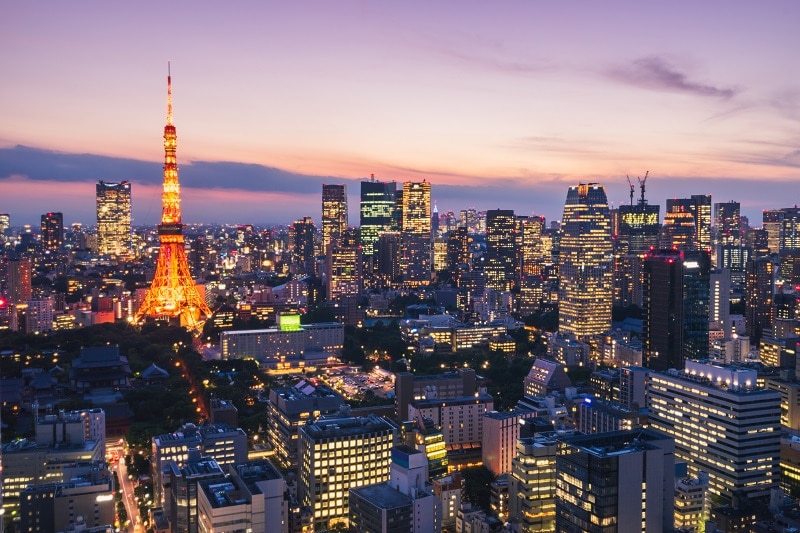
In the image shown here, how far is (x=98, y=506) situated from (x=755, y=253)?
56.1 meters

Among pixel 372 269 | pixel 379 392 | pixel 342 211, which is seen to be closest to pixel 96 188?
pixel 342 211

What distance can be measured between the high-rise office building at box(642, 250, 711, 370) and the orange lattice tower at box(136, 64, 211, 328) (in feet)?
73.1

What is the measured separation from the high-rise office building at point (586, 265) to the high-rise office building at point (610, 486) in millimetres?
28005

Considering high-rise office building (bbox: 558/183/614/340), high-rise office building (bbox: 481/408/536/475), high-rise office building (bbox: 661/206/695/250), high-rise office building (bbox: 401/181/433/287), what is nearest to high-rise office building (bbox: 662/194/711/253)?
high-rise office building (bbox: 661/206/695/250)

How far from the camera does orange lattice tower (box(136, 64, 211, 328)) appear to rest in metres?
36.7

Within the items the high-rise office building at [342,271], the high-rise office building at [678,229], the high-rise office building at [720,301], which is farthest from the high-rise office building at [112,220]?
the high-rise office building at [720,301]

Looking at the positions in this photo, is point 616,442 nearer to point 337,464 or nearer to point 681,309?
point 337,464

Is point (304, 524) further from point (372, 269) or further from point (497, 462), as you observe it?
point (372, 269)

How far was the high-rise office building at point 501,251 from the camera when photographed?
57.5 metres

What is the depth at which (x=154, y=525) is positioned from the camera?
48.3 ft

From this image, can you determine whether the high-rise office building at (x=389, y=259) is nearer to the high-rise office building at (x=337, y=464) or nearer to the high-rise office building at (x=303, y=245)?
the high-rise office building at (x=303, y=245)

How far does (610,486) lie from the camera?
40.2 ft

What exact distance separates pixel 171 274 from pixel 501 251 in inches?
1216

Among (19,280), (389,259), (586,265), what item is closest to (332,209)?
(389,259)
